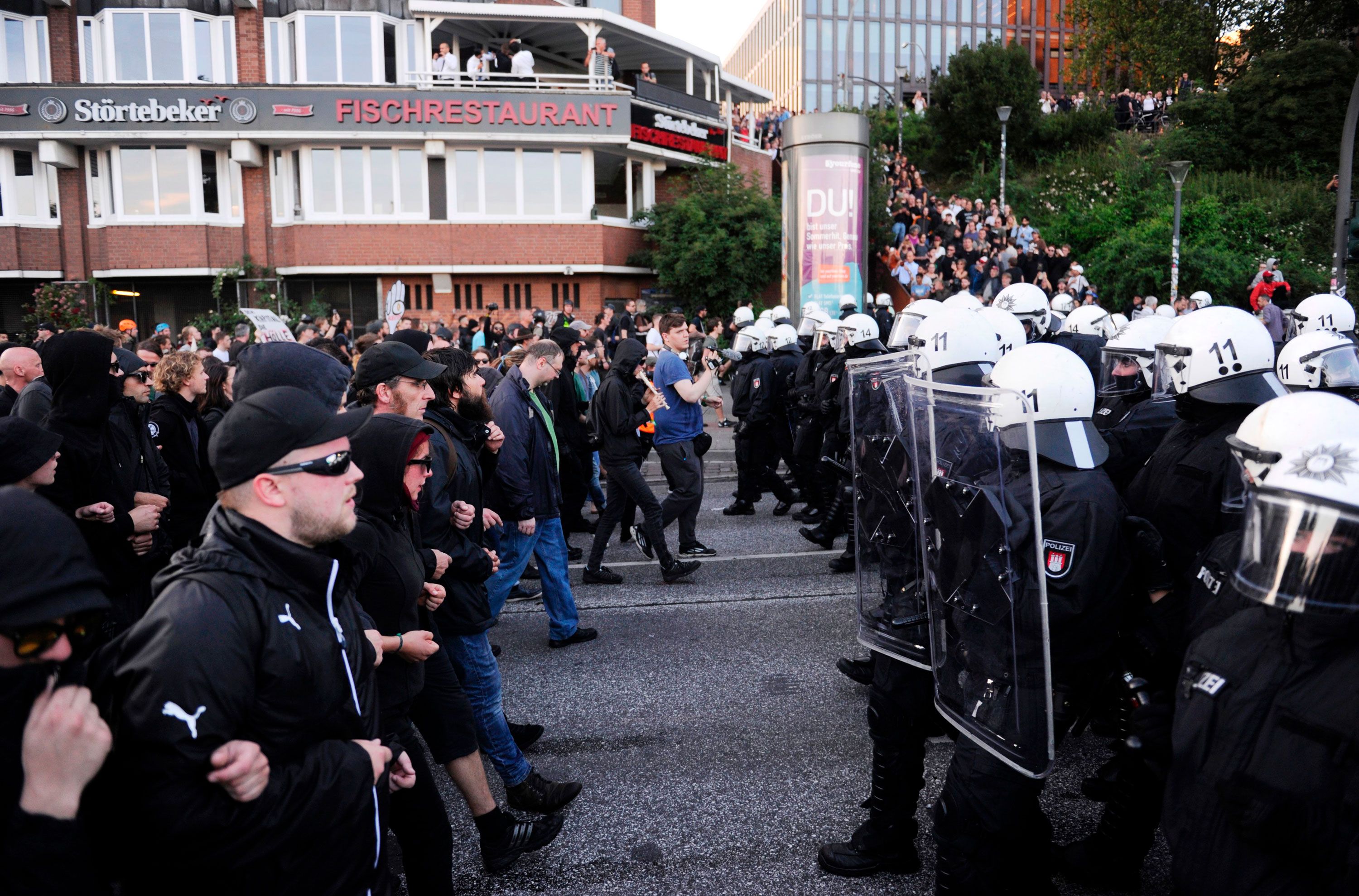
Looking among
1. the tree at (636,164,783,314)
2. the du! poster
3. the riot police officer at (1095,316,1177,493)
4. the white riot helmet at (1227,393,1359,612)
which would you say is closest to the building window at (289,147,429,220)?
the tree at (636,164,783,314)

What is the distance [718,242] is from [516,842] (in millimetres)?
22469

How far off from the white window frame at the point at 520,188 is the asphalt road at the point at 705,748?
20.2 metres

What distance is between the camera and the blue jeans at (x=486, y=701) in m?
4.07

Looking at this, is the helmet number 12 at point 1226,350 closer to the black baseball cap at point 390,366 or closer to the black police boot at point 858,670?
the black police boot at point 858,670

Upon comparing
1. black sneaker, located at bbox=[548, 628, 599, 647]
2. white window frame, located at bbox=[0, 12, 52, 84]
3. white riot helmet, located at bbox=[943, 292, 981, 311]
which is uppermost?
white window frame, located at bbox=[0, 12, 52, 84]

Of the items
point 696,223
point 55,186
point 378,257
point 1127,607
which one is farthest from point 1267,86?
point 55,186

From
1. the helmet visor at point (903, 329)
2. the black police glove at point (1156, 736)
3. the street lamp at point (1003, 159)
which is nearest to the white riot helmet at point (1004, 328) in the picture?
the helmet visor at point (903, 329)

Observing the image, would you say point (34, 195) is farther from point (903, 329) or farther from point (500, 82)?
point (903, 329)

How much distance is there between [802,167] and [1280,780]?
1602cm

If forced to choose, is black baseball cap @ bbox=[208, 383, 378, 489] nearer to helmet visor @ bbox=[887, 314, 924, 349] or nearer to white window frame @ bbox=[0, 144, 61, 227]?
helmet visor @ bbox=[887, 314, 924, 349]

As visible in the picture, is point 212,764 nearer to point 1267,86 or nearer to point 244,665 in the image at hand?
point 244,665

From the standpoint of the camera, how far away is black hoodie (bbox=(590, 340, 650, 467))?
7676 mm

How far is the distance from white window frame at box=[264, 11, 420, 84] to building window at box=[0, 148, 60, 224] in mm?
6503

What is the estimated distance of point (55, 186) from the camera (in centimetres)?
2597
